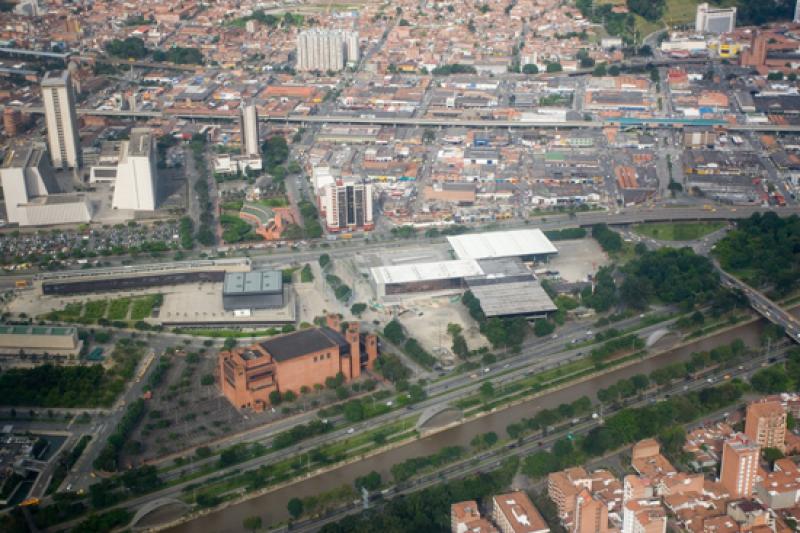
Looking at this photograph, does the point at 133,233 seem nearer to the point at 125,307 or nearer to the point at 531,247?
the point at 125,307

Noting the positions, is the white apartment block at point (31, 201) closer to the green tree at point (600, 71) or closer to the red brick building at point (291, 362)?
the red brick building at point (291, 362)

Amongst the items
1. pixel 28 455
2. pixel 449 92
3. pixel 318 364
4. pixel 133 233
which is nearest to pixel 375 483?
pixel 318 364

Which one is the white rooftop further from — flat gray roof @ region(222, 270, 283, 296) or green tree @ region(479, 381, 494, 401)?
green tree @ region(479, 381, 494, 401)

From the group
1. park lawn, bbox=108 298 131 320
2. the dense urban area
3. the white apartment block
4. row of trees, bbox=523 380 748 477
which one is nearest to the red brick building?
the dense urban area

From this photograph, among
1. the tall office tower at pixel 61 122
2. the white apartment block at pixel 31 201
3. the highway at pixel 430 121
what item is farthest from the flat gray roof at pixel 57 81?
the highway at pixel 430 121

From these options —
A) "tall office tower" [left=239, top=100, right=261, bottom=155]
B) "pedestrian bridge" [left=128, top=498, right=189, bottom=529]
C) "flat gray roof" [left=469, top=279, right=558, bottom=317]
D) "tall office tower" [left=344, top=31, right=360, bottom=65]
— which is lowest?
"pedestrian bridge" [left=128, top=498, right=189, bottom=529]
